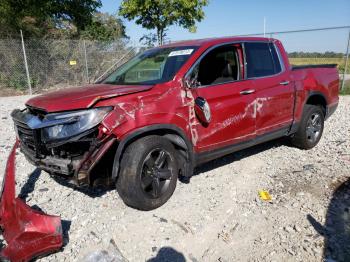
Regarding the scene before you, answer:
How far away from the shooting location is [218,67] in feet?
14.2

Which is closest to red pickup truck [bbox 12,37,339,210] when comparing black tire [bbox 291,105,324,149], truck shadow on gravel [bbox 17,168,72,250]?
black tire [bbox 291,105,324,149]

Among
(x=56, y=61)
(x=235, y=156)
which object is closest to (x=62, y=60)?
(x=56, y=61)

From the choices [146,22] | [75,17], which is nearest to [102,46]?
[146,22]

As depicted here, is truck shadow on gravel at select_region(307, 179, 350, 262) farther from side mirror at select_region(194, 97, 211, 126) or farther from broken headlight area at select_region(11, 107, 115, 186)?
broken headlight area at select_region(11, 107, 115, 186)

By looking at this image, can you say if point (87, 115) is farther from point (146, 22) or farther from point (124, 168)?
point (146, 22)

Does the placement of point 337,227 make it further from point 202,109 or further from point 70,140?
point 70,140

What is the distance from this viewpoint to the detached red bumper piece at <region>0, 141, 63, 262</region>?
279 cm

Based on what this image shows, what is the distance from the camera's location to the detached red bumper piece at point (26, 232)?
2.79m

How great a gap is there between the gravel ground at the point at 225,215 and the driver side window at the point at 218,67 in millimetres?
1308

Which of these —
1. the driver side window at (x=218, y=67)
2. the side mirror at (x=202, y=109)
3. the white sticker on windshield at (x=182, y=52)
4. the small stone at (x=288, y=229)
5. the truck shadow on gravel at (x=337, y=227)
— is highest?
the white sticker on windshield at (x=182, y=52)

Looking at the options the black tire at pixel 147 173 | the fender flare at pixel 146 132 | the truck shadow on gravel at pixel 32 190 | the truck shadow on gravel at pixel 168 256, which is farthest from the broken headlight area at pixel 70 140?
the truck shadow on gravel at pixel 168 256

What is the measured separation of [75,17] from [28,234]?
1729 cm

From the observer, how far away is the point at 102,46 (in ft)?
50.2

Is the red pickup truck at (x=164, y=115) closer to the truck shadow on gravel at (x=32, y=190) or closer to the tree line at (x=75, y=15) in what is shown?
the truck shadow on gravel at (x=32, y=190)
